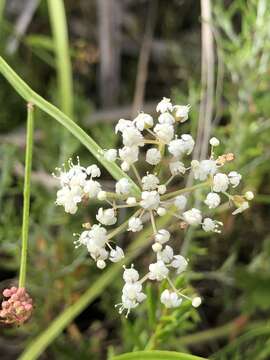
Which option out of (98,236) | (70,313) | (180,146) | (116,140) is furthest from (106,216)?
(116,140)

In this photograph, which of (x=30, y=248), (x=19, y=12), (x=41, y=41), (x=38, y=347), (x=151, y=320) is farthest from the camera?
(x=19, y=12)

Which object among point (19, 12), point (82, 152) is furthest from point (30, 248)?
point (19, 12)

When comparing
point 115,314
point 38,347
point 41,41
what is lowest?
point 38,347

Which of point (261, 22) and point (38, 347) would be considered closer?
point (38, 347)

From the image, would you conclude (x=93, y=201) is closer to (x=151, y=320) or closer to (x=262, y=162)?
(x=262, y=162)

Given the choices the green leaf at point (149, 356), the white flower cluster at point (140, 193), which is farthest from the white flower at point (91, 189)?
the green leaf at point (149, 356)

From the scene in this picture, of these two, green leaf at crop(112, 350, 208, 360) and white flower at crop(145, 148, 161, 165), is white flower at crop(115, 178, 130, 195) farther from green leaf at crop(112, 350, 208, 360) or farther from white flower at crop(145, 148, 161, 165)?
green leaf at crop(112, 350, 208, 360)
